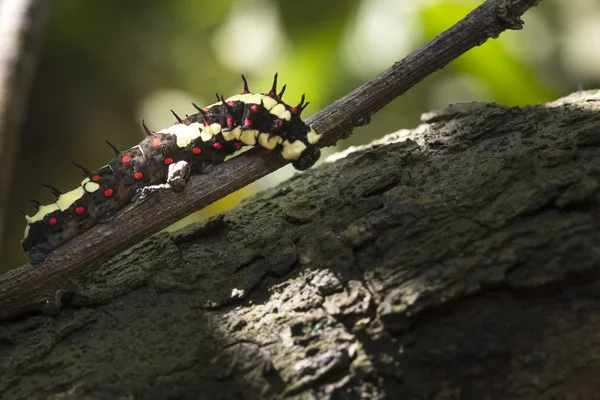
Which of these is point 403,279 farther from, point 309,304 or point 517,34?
point 517,34

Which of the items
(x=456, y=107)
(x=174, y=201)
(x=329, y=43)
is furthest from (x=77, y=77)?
(x=456, y=107)

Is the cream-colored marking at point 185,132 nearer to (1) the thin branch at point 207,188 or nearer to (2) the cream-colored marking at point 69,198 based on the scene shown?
(1) the thin branch at point 207,188

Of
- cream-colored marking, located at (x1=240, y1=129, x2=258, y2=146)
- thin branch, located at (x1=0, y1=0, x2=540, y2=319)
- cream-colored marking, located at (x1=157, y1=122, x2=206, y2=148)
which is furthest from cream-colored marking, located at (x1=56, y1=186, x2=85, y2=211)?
cream-colored marking, located at (x1=240, y1=129, x2=258, y2=146)

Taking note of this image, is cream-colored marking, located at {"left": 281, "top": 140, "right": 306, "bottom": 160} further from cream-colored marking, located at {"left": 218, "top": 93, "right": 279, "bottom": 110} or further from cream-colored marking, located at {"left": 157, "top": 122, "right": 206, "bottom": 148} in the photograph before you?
cream-colored marking, located at {"left": 157, "top": 122, "right": 206, "bottom": 148}

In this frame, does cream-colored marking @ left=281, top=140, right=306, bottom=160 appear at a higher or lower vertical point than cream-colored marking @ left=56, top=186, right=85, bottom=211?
lower

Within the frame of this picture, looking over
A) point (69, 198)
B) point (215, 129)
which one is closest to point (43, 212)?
point (69, 198)

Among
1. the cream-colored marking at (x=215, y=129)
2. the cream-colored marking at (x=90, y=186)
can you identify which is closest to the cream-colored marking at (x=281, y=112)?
the cream-colored marking at (x=215, y=129)
